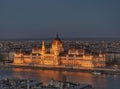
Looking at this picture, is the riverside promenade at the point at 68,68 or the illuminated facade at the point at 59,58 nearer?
the riverside promenade at the point at 68,68

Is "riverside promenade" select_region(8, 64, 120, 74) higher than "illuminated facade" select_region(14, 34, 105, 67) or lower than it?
lower

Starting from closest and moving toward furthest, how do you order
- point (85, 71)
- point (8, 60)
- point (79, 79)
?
point (79, 79) < point (85, 71) < point (8, 60)

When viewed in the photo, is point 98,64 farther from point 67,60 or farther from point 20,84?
point 20,84

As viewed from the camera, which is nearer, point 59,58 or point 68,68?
point 68,68

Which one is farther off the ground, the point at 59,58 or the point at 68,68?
the point at 59,58

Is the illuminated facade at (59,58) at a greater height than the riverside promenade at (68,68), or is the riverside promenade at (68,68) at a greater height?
the illuminated facade at (59,58)

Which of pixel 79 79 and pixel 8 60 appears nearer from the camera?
pixel 79 79

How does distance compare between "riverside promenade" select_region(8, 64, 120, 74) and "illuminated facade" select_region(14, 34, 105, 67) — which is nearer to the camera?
"riverside promenade" select_region(8, 64, 120, 74)

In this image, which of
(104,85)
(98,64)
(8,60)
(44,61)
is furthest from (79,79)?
(8,60)
